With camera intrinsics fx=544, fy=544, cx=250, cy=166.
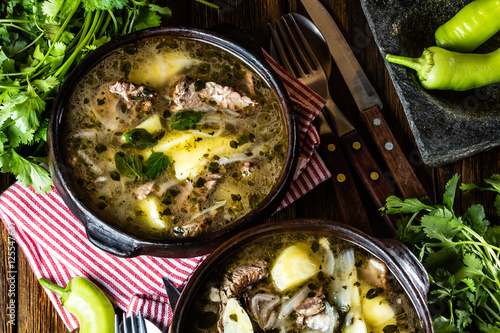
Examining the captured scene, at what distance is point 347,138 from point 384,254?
27.6 inches

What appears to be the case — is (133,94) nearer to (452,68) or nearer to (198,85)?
(198,85)

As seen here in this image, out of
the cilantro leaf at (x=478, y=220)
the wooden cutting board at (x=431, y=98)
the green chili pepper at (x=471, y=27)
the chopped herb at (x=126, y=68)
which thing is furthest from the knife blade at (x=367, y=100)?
the chopped herb at (x=126, y=68)

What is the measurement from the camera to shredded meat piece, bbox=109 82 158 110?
7.07 ft

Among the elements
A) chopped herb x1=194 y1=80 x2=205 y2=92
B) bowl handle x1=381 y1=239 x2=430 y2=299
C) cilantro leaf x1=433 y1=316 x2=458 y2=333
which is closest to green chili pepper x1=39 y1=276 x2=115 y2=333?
chopped herb x1=194 y1=80 x2=205 y2=92

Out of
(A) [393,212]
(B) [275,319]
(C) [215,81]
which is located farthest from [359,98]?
(B) [275,319]

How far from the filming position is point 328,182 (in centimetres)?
261

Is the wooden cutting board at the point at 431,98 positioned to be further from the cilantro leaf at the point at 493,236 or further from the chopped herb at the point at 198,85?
the chopped herb at the point at 198,85

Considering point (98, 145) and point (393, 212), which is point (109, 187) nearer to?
point (98, 145)

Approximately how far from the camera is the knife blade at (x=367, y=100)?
253 centimetres

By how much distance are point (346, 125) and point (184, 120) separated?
802 millimetres

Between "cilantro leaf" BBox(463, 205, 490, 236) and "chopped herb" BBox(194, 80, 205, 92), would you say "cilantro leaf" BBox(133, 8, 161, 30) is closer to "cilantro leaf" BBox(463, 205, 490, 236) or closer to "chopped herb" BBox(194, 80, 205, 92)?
"chopped herb" BBox(194, 80, 205, 92)

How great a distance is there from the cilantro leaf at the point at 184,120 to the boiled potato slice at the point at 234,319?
0.70m

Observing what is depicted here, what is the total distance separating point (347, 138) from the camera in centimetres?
255

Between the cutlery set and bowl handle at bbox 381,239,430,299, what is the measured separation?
0.45 metres
